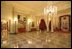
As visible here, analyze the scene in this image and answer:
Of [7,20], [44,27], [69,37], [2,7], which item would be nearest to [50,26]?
[44,27]

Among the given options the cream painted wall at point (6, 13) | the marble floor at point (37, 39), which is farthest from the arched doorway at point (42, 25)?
the cream painted wall at point (6, 13)

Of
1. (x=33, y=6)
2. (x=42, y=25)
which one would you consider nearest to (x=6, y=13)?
(x=33, y=6)

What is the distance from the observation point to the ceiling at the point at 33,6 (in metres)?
2.10

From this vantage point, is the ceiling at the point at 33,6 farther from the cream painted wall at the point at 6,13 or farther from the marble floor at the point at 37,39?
the marble floor at the point at 37,39

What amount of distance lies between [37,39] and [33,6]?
32.3 inches

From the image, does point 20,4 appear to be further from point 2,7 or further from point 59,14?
point 59,14

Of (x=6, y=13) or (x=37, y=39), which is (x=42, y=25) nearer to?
(x=37, y=39)

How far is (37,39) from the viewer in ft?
7.89

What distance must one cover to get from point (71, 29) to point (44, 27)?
62 cm

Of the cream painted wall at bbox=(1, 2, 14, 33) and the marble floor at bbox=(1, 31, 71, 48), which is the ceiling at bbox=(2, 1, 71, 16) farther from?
the marble floor at bbox=(1, 31, 71, 48)

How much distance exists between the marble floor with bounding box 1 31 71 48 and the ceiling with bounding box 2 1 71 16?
0.51 m

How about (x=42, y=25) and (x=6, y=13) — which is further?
(x=42, y=25)

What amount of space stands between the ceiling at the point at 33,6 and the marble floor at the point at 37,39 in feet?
1.68

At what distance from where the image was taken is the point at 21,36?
229 cm
